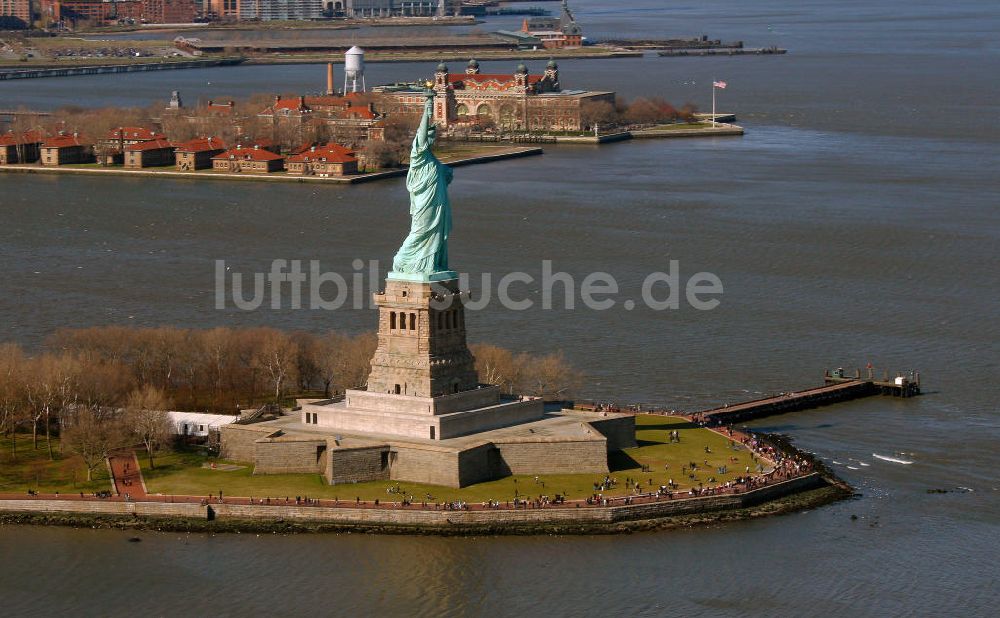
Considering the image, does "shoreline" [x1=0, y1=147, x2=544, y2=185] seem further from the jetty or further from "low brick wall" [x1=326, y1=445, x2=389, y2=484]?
"low brick wall" [x1=326, y1=445, x2=389, y2=484]

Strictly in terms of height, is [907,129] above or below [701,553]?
above

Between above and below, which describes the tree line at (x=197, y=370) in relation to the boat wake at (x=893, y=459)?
above

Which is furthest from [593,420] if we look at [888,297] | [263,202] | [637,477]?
[263,202]

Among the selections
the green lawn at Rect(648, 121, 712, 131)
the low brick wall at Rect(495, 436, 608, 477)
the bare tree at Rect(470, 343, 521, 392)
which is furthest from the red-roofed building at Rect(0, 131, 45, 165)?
the low brick wall at Rect(495, 436, 608, 477)

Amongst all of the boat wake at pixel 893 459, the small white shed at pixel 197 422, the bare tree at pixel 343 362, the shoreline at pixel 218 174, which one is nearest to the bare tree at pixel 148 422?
the small white shed at pixel 197 422

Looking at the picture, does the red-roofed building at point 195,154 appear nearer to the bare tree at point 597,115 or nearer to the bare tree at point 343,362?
the bare tree at point 597,115

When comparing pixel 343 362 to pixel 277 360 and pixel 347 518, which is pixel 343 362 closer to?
pixel 277 360

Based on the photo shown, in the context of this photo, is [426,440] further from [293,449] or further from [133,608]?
[133,608]
